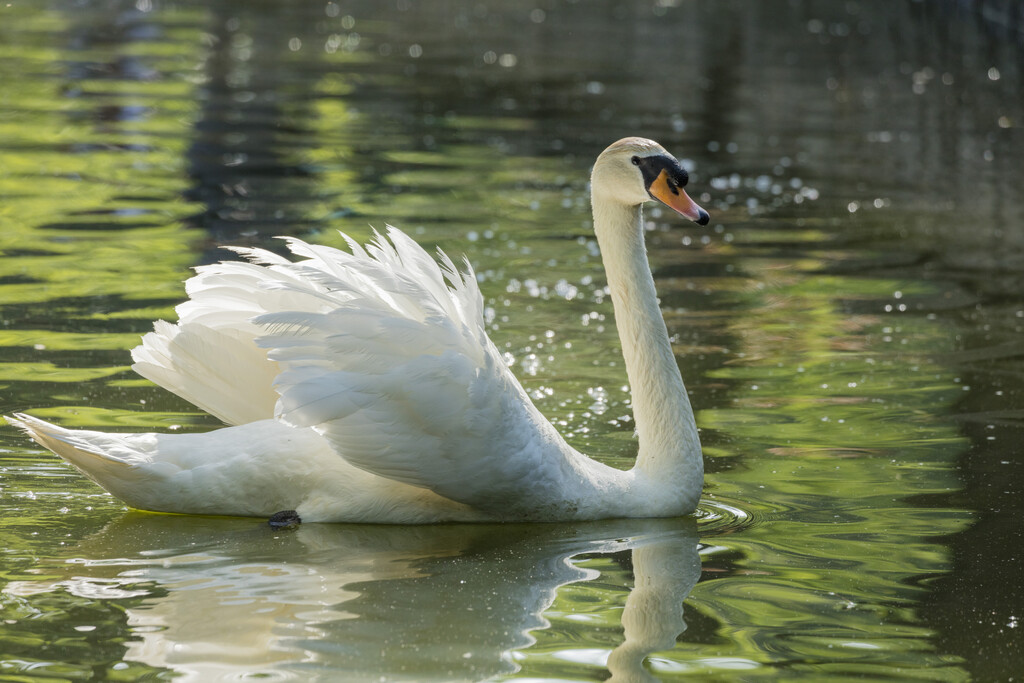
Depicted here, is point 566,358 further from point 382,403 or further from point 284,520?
point 382,403

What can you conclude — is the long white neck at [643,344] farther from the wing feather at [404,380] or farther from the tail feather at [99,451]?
the tail feather at [99,451]

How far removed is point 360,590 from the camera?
5434 millimetres

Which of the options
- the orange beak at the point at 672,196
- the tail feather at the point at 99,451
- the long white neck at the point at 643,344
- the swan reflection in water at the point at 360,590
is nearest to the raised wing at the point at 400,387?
the swan reflection in water at the point at 360,590

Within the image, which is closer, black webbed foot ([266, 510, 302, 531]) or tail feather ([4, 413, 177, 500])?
tail feather ([4, 413, 177, 500])

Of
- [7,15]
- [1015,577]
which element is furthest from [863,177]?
[7,15]

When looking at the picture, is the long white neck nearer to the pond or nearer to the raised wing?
the pond

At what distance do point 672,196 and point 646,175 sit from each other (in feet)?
0.47

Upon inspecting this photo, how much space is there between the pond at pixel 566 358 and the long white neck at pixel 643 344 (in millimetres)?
378

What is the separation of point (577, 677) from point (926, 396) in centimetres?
441

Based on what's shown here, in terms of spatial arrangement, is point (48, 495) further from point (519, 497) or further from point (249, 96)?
point (249, 96)

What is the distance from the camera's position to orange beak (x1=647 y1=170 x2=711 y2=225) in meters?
6.36

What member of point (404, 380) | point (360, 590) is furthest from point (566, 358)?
point (360, 590)

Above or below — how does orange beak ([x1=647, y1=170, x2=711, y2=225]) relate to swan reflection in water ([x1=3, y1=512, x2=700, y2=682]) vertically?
above

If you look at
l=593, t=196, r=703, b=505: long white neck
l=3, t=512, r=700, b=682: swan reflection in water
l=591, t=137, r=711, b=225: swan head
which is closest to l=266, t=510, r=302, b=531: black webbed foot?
l=3, t=512, r=700, b=682: swan reflection in water
